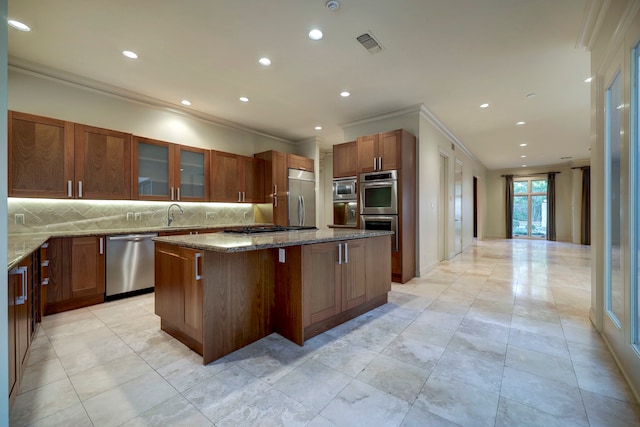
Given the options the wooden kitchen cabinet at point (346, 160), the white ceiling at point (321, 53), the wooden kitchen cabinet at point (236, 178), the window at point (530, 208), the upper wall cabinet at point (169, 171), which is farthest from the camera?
the window at point (530, 208)

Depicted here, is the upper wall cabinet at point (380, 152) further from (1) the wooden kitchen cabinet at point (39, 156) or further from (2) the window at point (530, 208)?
(2) the window at point (530, 208)

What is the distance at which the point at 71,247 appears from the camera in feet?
9.71

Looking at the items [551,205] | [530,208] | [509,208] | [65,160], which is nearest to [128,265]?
[65,160]

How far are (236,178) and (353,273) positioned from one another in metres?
3.31

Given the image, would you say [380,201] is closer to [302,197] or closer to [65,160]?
[302,197]

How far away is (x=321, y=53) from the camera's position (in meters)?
2.87

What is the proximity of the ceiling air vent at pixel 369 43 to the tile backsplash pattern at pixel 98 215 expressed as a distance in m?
3.67

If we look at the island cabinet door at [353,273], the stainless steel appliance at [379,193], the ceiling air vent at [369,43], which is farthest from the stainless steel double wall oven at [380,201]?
the ceiling air vent at [369,43]

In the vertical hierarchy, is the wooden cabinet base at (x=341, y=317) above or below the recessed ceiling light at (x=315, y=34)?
below

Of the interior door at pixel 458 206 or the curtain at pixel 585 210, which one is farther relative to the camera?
the curtain at pixel 585 210

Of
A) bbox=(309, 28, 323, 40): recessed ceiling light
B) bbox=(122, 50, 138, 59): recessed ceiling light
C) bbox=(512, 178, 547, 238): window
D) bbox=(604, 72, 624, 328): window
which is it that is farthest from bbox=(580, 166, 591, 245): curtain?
bbox=(122, 50, 138, 59): recessed ceiling light

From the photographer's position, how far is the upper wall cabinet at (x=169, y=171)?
3.79 metres

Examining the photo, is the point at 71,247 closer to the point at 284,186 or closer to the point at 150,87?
the point at 150,87

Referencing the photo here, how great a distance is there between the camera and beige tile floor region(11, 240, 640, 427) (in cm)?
142
